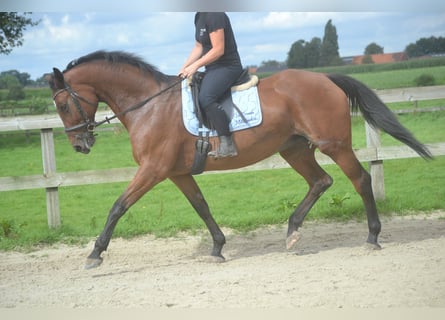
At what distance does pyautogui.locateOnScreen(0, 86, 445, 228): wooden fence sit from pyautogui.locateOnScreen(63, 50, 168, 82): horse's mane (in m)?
1.44

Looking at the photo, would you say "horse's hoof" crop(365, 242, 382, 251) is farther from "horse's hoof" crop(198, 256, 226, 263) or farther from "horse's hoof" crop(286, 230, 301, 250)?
"horse's hoof" crop(198, 256, 226, 263)

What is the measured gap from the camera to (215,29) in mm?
4574

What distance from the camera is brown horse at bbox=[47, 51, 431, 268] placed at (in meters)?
4.87

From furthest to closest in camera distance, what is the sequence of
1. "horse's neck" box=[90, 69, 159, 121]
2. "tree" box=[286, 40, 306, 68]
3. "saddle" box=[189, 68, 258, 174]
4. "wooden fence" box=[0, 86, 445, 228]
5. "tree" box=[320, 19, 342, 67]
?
"tree" box=[286, 40, 306, 68], "wooden fence" box=[0, 86, 445, 228], "tree" box=[320, 19, 342, 67], "horse's neck" box=[90, 69, 159, 121], "saddle" box=[189, 68, 258, 174]

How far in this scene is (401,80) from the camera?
6289mm

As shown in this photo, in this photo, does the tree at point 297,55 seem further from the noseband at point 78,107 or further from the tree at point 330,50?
the noseband at point 78,107

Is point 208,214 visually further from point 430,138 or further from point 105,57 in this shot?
point 430,138

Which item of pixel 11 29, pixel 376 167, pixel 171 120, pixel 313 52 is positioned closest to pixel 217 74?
pixel 171 120

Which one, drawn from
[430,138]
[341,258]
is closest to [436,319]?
[341,258]

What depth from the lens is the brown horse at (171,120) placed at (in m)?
4.87

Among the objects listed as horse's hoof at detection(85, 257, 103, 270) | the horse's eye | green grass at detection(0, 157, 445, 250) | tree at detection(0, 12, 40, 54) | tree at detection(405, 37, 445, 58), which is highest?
tree at detection(0, 12, 40, 54)

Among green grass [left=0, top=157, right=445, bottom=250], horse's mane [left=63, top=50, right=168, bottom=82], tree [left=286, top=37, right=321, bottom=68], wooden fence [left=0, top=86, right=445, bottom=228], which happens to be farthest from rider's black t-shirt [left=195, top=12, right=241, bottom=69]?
green grass [left=0, top=157, right=445, bottom=250]

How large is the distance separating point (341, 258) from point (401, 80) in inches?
99.7

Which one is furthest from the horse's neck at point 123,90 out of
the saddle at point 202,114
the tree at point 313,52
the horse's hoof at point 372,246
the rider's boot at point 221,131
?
the horse's hoof at point 372,246
